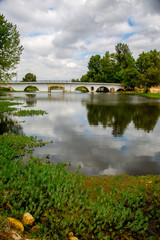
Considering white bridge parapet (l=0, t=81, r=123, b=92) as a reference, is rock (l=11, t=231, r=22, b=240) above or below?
below

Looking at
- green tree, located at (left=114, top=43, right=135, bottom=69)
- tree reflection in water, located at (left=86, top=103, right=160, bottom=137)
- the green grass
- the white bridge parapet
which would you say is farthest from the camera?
green tree, located at (left=114, top=43, right=135, bottom=69)

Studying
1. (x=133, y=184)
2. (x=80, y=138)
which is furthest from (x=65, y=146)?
(x=133, y=184)

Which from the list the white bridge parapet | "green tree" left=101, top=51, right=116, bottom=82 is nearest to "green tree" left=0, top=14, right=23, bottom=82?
the white bridge parapet

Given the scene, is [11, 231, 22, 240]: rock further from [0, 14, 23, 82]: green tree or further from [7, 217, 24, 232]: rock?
[0, 14, 23, 82]: green tree

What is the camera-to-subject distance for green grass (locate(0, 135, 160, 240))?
412 cm

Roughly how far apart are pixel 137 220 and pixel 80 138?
8391mm

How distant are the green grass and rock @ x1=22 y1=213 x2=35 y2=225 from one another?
0.38ft

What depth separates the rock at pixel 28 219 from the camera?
163 inches

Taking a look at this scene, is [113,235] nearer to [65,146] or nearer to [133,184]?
[133,184]

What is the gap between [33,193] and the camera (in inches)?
193

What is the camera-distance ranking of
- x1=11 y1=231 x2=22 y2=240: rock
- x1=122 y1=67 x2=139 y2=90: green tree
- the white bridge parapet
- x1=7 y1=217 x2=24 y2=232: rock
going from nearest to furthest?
x1=11 y1=231 x2=22 y2=240: rock
x1=7 y1=217 x2=24 y2=232: rock
x1=122 y1=67 x2=139 y2=90: green tree
the white bridge parapet

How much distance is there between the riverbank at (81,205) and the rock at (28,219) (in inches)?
3.9

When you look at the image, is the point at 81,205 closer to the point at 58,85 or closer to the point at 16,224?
the point at 16,224

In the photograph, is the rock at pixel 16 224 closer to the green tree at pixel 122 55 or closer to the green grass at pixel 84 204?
the green grass at pixel 84 204
